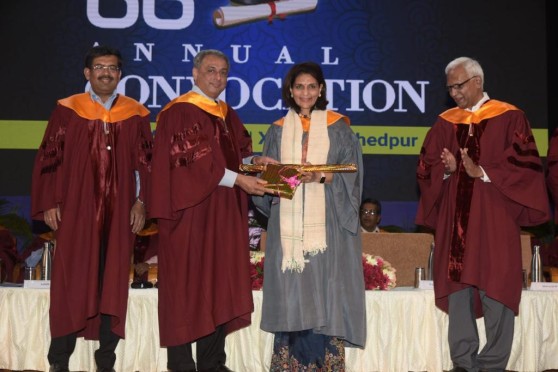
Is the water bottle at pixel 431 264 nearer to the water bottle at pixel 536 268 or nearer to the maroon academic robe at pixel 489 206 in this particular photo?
the maroon academic robe at pixel 489 206

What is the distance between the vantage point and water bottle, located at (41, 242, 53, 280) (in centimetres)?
571

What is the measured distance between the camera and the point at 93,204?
532 centimetres

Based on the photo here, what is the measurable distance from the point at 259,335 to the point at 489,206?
1.73 metres

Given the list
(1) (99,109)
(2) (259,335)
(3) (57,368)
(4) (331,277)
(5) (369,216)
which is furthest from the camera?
(5) (369,216)

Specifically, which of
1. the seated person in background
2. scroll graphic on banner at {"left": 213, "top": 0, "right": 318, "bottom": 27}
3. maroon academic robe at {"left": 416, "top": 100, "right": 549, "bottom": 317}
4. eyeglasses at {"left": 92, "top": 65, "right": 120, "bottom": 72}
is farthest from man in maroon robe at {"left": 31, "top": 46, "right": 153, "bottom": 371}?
scroll graphic on banner at {"left": 213, "top": 0, "right": 318, "bottom": 27}

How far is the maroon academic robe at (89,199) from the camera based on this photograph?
5242 millimetres

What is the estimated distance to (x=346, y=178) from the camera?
519cm

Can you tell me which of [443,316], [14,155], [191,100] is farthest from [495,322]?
[14,155]

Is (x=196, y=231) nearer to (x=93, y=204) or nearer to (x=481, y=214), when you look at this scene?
(x=93, y=204)

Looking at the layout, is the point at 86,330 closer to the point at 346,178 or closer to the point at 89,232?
the point at 89,232

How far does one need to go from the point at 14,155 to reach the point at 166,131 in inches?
188

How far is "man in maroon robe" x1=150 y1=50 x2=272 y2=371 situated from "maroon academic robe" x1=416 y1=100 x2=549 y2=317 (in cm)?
127

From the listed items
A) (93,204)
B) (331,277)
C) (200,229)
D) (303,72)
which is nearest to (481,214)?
(331,277)

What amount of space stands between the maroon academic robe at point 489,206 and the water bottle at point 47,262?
101 inches
